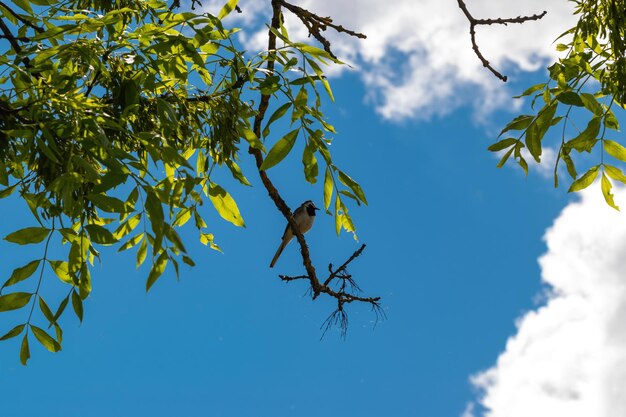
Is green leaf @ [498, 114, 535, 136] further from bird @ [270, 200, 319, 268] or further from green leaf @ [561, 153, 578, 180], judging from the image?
bird @ [270, 200, 319, 268]

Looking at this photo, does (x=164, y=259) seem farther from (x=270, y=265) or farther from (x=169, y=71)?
(x=270, y=265)

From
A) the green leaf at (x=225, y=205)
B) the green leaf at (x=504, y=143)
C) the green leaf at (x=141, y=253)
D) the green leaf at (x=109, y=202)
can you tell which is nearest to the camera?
the green leaf at (x=109, y=202)

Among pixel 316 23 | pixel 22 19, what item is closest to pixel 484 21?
pixel 316 23

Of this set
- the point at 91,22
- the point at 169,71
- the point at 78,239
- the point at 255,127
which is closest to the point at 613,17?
the point at 255,127

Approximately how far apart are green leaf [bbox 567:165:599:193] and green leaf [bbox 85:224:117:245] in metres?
2.20

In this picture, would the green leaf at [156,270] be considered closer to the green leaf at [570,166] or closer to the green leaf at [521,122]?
the green leaf at [521,122]

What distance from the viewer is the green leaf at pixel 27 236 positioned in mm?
3260

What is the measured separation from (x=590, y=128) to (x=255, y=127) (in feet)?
7.75

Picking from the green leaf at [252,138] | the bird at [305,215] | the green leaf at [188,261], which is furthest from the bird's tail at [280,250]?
the green leaf at [188,261]

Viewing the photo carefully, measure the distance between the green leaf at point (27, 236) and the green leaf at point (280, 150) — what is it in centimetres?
96

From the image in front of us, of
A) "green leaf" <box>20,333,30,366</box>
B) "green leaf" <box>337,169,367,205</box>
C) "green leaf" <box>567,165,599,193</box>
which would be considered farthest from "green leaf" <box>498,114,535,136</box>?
"green leaf" <box>20,333,30,366</box>

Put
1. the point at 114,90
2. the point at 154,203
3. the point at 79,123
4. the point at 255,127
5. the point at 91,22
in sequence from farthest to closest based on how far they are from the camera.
→ 1. the point at 255,127
2. the point at 114,90
3. the point at 91,22
4. the point at 79,123
5. the point at 154,203

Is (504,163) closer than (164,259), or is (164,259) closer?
(164,259)

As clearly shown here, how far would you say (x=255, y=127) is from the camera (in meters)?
5.30
